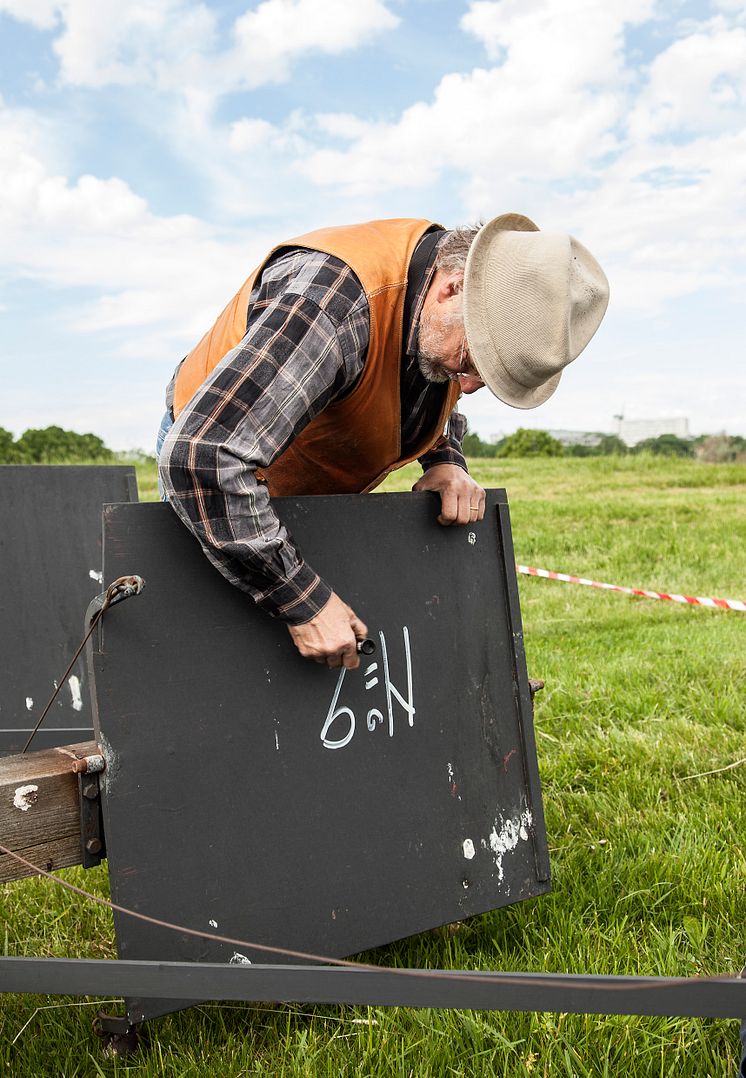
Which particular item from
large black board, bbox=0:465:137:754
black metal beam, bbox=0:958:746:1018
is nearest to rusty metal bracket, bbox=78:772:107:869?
black metal beam, bbox=0:958:746:1018

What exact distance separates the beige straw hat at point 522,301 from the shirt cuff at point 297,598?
696mm

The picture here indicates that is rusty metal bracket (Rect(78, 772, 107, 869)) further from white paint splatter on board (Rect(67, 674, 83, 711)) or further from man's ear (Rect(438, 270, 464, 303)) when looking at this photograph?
white paint splatter on board (Rect(67, 674, 83, 711))

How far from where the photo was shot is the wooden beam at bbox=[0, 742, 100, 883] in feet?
6.88

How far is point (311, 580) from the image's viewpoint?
7.25 ft

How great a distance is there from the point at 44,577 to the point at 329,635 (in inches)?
83.3

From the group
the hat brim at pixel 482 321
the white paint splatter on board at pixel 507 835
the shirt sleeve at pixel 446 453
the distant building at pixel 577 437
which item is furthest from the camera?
the distant building at pixel 577 437

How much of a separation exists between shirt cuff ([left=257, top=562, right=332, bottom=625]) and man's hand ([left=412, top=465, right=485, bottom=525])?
508 millimetres

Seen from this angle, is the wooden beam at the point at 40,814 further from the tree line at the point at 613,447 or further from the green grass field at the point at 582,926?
the tree line at the point at 613,447

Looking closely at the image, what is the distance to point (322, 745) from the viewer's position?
2.36 meters

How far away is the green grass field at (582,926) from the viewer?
224cm

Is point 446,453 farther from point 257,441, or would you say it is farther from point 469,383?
point 257,441

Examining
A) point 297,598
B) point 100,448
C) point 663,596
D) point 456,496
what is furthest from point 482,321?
point 100,448

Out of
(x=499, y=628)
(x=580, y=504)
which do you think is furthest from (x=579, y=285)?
(x=580, y=504)

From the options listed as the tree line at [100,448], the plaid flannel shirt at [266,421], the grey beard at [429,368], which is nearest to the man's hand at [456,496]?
the grey beard at [429,368]
